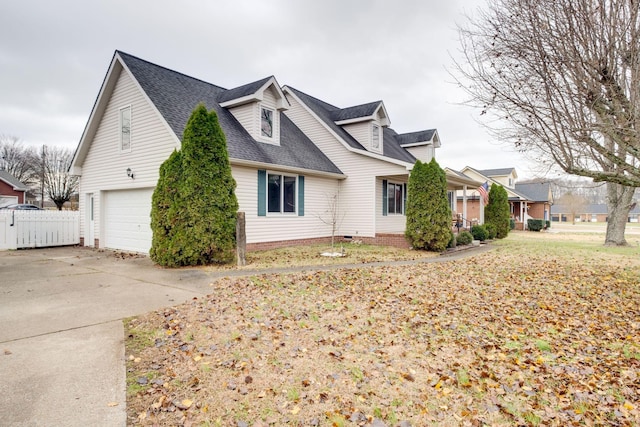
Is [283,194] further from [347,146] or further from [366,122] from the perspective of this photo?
[366,122]

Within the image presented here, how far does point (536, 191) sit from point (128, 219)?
43.8m

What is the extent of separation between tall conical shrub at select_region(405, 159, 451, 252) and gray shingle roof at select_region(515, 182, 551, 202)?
102 ft

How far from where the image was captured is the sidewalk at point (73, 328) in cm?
288

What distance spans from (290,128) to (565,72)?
1226cm

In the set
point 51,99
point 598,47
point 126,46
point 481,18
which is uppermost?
point 51,99

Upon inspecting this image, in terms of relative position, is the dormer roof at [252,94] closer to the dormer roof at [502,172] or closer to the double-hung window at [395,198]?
the double-hung window at [395,198]

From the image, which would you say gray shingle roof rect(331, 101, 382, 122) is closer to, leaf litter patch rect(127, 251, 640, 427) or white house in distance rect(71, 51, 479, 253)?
white house in distance rect(71, 51, 479, 253)

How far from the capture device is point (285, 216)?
13.5m

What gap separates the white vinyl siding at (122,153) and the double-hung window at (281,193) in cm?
376

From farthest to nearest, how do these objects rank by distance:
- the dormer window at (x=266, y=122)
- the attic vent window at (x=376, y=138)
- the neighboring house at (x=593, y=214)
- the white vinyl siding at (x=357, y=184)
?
the neighboring house at (x=593, y=214)
the attic vent window at (x=376, y=138)
the white vinyl siding at (x=357, y=184)
the dormer window at (x=266, y=122)

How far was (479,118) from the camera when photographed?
295 inches

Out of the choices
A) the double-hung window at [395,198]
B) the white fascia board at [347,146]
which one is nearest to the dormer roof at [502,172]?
the double-hung window at [395,198]

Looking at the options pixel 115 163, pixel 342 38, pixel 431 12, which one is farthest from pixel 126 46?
pixel 431 12

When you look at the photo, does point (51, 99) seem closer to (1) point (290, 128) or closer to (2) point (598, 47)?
(1) point (290, 128)
